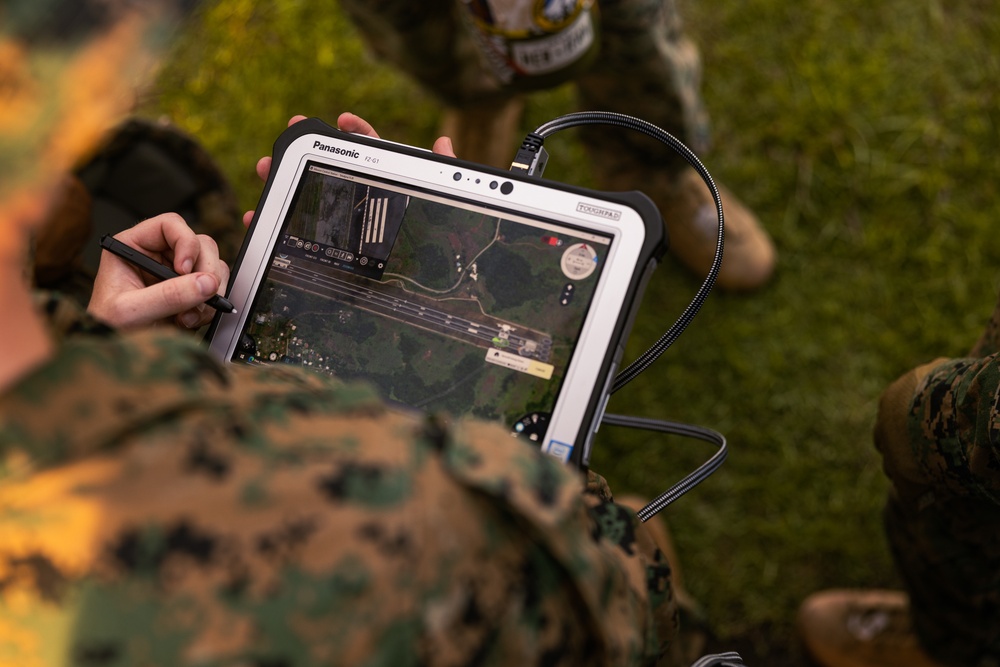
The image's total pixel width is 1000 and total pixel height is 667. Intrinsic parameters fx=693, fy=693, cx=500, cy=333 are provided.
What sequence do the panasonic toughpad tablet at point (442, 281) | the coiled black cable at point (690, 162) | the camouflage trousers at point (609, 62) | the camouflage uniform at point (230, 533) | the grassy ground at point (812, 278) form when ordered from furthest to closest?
the grassy ground at point (812, 278) → the camouflage trousers at point (609, 62) → the coiled black cable at point (690, 162) → the panasonic toughpad tablet at point (442, 281) → the camouflage uniform at point (230, 533)

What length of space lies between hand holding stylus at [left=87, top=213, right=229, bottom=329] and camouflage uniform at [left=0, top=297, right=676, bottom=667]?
0.20 m

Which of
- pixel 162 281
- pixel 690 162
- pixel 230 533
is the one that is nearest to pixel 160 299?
pixel 162 281

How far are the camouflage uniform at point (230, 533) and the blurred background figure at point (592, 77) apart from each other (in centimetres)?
59

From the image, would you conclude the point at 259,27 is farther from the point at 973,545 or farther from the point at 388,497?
the point at 973,545

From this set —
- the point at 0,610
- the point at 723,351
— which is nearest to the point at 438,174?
the point at 0,610

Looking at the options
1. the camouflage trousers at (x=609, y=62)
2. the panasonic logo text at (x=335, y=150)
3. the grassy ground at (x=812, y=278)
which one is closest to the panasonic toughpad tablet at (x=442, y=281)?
the panasonic logo text at (x=335, y=150)

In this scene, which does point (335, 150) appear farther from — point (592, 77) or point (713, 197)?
Answer: point (592, 77)

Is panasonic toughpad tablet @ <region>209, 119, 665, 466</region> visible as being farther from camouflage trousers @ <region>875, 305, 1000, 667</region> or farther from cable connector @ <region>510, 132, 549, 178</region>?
camouflage trousers @ <region>875, 305, 1000, 667</region>

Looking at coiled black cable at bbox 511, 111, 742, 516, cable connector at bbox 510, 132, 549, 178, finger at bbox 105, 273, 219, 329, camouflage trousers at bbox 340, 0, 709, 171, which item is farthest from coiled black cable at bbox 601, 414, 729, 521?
camouflage trousers at bbox 340, 0, 709, 171

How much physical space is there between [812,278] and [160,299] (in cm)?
117

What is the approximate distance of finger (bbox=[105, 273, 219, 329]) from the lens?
595mm

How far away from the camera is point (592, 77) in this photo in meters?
1.12

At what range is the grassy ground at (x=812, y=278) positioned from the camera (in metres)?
1.22

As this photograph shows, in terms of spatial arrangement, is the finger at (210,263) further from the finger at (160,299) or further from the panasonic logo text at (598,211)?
the panasonic logo text at (598,211)
